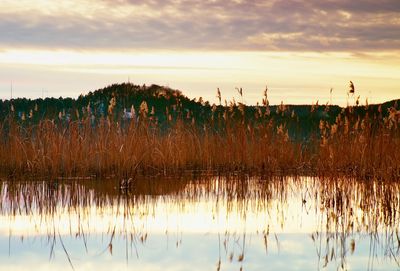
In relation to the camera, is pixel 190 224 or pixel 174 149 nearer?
pixel 190 224

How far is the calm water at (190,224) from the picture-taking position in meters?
4.57

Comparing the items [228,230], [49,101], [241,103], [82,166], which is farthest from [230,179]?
[49,101]

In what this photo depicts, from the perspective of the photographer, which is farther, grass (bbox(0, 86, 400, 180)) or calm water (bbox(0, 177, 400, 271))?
grass (bbox(0, 86, 400, 180))

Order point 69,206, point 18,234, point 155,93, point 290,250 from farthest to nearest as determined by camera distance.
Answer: point 155,93 < point 69,206 < point 18,234 < point 290,250


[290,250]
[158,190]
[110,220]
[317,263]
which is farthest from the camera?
[158,190]

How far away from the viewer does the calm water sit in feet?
15.0

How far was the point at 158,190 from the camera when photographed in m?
8.37

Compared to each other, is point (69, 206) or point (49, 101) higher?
point (49, 101)

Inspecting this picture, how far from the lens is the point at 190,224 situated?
582 cm

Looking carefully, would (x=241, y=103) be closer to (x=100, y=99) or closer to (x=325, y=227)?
(x=325, y=227)

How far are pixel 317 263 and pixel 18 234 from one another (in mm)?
2645

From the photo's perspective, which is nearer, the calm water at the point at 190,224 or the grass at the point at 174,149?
the calm water at the point at 190,224

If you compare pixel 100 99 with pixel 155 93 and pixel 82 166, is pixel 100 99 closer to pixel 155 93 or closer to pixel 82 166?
pixel 155 93

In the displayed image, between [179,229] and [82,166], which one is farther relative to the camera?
[82,166]
